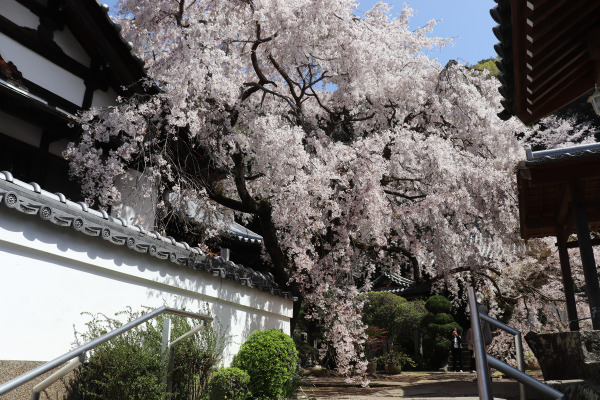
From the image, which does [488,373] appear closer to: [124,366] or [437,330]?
[124,366]

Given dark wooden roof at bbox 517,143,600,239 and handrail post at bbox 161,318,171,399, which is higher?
dark wooden roof at bbox 517,143,600,239

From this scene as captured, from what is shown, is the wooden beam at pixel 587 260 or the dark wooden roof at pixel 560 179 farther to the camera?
the dark wooden roof at pixel 560 179

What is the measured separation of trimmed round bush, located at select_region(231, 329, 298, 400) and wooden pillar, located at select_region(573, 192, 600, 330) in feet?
13.6

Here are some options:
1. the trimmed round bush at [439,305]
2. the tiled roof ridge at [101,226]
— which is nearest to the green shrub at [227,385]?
the tiled roof ridge at [101,226]

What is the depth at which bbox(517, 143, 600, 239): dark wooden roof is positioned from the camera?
5844mm

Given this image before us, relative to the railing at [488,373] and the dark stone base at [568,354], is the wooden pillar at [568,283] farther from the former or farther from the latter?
the railing at [488,373]

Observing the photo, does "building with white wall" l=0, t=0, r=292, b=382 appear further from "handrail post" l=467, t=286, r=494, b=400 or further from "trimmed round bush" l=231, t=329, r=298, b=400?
"handrail post" l=467, t=286, r=494, b=400

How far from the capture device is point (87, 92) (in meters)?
8.91

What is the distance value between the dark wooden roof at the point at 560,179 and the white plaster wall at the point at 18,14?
811 centimetres

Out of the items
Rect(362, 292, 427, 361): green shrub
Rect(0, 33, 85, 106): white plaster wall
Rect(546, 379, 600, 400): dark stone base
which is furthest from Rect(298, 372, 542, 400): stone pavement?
Rect(0, 33, 85, 106): white plaster wall

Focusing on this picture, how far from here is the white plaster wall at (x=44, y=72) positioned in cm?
751

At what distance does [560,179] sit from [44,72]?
324 inches

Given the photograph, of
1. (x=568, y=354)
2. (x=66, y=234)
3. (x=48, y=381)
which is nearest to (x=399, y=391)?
(x=568, y=354)

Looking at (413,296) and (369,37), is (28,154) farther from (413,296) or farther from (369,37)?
(413,296)
